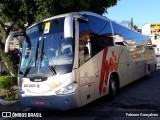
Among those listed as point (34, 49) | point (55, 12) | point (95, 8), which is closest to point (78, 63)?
point (34, 49)

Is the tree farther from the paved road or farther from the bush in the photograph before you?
the paved road

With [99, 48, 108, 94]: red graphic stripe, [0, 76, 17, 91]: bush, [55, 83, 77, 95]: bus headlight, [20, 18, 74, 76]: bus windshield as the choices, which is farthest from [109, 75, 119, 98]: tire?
[0, 76, 17, 91]: bush

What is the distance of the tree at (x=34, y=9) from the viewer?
10.9m

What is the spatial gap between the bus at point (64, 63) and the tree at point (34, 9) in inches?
96.6

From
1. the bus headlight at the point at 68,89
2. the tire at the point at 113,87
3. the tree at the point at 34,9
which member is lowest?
the tire at the point at 113,87

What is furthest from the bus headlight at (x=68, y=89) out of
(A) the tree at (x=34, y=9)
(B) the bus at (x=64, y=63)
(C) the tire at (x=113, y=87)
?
(A) the tree at (x=34, y=9)

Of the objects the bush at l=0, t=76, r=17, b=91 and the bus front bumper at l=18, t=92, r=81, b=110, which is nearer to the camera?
the bus front bumper at l=18, t=92, r=81, b=110

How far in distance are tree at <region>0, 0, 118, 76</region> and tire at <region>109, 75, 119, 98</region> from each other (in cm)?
359

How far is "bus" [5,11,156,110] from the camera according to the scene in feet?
22.7

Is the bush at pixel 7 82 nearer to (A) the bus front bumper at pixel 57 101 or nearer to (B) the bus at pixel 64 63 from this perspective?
(B) the bus at pixel 64 63

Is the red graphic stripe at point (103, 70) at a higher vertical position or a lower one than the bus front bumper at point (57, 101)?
higher

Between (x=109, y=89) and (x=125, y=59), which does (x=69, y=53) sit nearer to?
(x=109, y=89)

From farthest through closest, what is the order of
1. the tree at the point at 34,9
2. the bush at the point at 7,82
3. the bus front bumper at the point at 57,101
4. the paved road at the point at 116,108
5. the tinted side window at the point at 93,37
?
the tree at the point at 34,9 < the bush at the point at 7,82 < the tinted side window at the point at 93,37 < the paved road at the point at 116,108 < the bus front bumper at the point at 57,101

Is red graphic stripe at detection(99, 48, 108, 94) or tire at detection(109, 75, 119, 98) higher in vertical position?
red graphic stripe at detection(99, 48, 108, 94)
